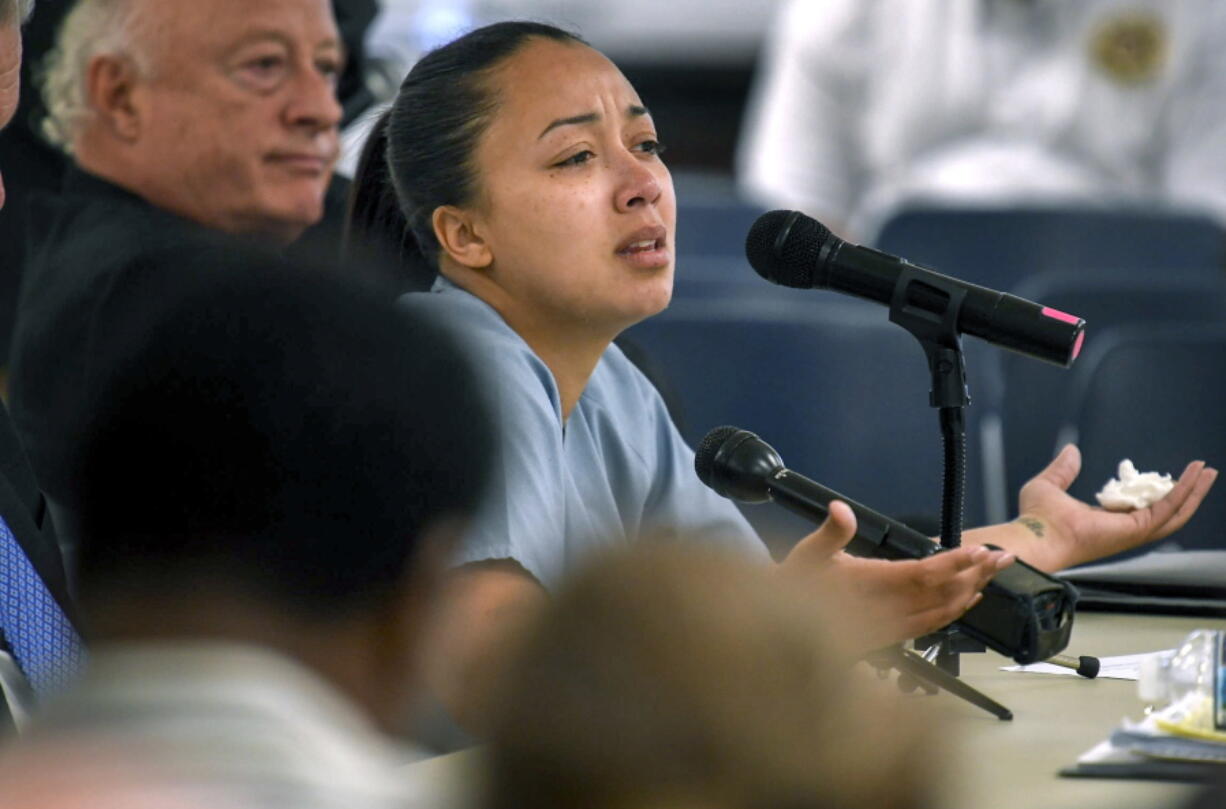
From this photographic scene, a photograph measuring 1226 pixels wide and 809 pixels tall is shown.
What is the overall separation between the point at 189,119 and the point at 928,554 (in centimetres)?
114

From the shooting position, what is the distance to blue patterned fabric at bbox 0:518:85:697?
1.23m

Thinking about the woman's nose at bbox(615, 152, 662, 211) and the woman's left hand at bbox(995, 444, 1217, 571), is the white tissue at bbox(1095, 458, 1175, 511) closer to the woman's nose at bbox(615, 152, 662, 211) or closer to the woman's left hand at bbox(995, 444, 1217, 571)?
the woman's left hand at bbox(995, 444, 1217, 571)

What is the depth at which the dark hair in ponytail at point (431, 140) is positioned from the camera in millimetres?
1577

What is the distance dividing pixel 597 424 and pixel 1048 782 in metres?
0.67

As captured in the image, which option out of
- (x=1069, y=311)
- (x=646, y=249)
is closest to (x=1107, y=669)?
(x=646, y=249)

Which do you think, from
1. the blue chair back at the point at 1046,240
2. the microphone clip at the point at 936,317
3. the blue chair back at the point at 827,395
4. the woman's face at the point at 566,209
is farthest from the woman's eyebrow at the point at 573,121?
the blue chair back at the point at 1046,240

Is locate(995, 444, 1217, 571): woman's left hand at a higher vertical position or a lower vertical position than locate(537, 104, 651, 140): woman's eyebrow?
lower

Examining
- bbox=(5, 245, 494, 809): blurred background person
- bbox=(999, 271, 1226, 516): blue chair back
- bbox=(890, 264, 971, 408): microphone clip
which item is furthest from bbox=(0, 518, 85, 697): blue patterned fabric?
bbox=(999, 271, 1226, 516): blue chair back

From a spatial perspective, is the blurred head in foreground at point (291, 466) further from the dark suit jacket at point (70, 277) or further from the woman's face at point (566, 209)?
the dark suit jacket at point (70, 277)

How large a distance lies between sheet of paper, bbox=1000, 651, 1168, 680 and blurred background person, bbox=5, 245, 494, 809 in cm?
82

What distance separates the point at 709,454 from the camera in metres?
1.36

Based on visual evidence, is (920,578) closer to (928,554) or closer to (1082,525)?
(928,554)

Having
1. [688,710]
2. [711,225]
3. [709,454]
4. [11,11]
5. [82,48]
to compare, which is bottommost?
[688,710]

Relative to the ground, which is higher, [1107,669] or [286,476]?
[1107,669]
